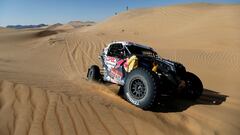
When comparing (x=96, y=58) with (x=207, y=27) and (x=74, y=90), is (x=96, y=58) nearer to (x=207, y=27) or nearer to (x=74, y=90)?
(x=74, y=90)

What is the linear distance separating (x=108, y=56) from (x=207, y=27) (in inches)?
907

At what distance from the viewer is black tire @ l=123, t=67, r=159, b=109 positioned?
718 centimetres

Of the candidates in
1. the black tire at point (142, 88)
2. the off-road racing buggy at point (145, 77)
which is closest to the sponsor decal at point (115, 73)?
the off-road racing buggy at point (145, 77)

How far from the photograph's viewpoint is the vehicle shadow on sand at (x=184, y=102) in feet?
25.3

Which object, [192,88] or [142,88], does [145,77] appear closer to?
[142,88]

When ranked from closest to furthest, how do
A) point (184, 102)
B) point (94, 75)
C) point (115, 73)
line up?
point (184, 102)
point (115, 73)
point (94, 75)

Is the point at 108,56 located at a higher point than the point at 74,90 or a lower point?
higher

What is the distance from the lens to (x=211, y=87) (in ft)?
38.8

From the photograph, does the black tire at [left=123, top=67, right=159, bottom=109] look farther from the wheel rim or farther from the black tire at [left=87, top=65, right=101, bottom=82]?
the black tire at [left=87, top=65, right=101, bottom=82]

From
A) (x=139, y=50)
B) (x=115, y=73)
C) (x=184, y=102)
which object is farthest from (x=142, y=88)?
(x=139, y=50)

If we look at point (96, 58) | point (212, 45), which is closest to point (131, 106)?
point (96, 58)

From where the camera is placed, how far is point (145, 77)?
741 cm

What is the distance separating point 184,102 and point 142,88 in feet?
5.04

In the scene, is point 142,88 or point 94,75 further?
point 94,75
